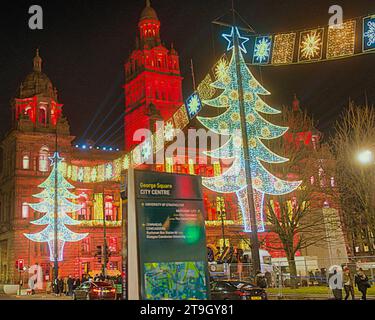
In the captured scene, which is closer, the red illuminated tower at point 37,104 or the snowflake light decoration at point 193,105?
the snowflake light decoration at point 193,105

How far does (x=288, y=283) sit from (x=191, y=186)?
69.5 ft

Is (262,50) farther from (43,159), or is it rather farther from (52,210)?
(43,159)

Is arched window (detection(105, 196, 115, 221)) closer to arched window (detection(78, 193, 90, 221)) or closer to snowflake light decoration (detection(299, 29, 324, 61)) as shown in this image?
arched window (detection(78, 193, 90, 221))

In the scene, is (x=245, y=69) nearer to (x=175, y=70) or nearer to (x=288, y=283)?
(x=288, y=283)

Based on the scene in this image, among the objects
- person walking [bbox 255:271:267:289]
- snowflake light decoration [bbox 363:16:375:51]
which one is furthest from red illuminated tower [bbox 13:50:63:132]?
snowflake light decoration [bbox 363:16:375:51]

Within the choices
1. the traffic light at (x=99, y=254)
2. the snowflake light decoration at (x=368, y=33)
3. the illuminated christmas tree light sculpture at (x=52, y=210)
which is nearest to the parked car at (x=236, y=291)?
the snowflake light decoration at (x=368, y=33)

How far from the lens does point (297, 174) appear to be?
3431 centimetres

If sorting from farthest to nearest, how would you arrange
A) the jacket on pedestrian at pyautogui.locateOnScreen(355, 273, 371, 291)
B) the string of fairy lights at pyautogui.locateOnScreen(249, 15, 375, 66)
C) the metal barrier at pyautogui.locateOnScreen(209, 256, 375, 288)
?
1. the metal barrier at pyautogui.locateOnScreen(209, 256, 375, 288)
2. the jacket on pedestrian at pyautogui.locateOnScreen(355, 273, 371, 291)
3. the string of fairy lights at pyautogui.locateOnScreen(249, 15, 375, 66)

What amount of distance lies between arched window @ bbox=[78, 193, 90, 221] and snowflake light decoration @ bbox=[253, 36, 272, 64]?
165ft

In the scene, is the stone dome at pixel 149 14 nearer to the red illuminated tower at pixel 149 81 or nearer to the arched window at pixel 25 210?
the red illuminated tower at pixel 149 81

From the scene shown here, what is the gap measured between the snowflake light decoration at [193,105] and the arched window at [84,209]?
46139mm

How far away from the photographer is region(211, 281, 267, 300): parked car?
19.0 metres

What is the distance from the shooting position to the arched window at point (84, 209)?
214ft
